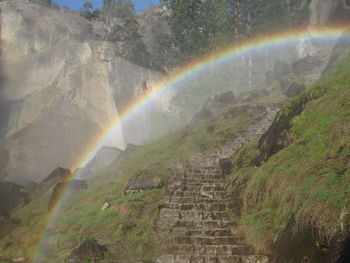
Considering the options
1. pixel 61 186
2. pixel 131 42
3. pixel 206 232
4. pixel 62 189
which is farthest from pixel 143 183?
pixel 131 42

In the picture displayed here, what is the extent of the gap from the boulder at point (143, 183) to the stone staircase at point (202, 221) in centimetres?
82

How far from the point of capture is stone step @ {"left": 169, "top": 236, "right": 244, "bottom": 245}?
35.8 feet

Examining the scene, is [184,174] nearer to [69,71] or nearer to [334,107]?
[334,107]

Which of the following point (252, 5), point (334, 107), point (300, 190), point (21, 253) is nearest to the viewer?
point (300, 190)

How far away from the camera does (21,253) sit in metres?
14.1

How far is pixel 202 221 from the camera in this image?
12.5 m

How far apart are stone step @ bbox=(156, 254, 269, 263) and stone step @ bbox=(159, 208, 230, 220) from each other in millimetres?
3110

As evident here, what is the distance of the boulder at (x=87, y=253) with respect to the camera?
10930mm

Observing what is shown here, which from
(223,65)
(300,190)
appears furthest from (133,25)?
(300,190)

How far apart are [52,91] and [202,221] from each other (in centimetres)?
3660

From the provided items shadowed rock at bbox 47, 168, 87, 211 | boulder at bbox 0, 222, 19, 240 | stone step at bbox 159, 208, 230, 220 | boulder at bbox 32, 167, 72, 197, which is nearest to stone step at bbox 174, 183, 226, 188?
stone step at bbox 159, 208, 230, 220

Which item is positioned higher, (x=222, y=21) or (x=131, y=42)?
(x=222, y=21)

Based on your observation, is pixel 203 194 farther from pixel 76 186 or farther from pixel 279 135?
pixel 76 186

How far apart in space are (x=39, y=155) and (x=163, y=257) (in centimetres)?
3271
